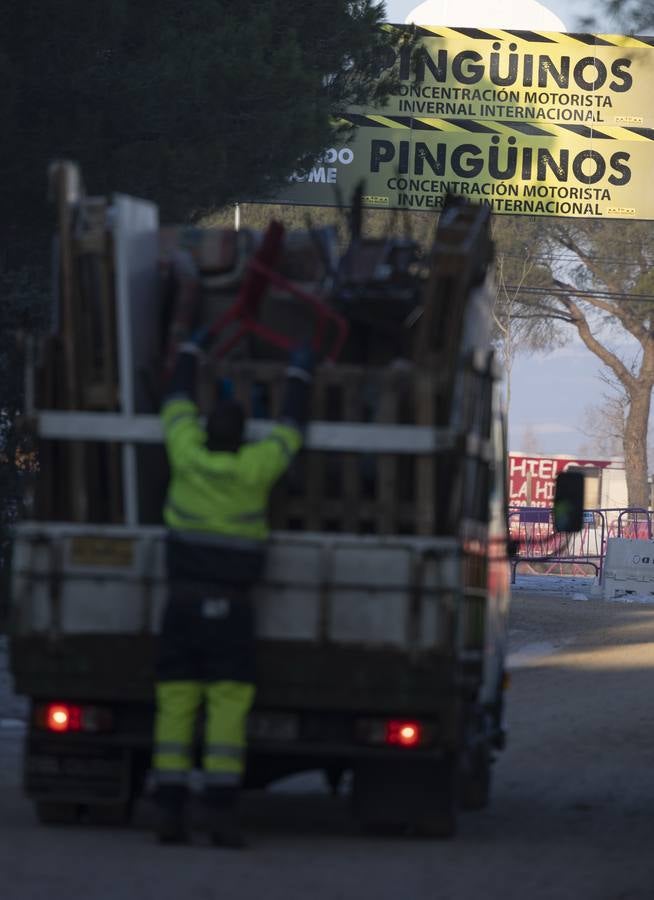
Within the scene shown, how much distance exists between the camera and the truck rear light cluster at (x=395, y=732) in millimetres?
8258

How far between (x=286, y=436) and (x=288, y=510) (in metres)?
0.49

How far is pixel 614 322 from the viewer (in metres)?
58.8

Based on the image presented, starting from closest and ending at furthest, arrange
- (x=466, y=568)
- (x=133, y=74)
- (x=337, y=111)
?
(x=466, y=568)
(x=133, y=74)
(x=337, y=111)

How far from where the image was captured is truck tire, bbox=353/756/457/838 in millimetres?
8578

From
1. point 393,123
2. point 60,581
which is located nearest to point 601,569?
point 393,123

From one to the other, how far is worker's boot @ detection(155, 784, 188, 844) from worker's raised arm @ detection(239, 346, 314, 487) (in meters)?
1.36

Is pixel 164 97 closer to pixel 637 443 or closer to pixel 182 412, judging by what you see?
pixel 182 412

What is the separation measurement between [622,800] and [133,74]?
9848 mm

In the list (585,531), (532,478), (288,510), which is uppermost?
(288,510)

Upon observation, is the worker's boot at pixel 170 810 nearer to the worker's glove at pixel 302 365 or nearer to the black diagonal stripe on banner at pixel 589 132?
the worker's glove at pixel 302 365

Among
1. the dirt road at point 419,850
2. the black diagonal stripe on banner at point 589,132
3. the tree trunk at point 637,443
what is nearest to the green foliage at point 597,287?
the tree trunk at point 637,443

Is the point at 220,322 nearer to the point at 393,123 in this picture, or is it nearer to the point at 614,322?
the point at 393,123

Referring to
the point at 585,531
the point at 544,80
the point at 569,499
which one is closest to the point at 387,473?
the point at 569,499

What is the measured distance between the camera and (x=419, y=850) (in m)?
8.60
